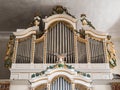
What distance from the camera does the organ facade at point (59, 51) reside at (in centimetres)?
995

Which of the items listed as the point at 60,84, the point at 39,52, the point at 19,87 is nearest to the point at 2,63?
the point at 39,52

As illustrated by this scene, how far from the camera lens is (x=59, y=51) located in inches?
415

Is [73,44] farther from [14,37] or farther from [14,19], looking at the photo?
[14,19]

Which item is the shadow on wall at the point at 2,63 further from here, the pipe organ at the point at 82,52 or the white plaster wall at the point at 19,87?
the pipe organ at the point at 82,52

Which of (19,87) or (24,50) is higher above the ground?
(24,50)

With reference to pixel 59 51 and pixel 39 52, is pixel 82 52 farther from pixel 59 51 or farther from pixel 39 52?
pixel 39 52

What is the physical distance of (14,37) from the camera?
1111 cm

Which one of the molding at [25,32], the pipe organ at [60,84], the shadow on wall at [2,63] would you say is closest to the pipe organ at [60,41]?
the molding at [25,32]

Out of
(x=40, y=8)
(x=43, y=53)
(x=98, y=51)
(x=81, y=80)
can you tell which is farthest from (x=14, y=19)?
(x=81, y=80)

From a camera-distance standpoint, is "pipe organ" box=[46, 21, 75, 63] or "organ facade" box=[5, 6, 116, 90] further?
"pipe organ" box=[46, 21, 75, 63]

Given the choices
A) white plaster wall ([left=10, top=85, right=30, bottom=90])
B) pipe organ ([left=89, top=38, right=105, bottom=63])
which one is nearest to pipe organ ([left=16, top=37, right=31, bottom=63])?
white plaster wall ([left=10, top=85, right=30, bottom=90])

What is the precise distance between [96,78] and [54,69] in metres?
1.69

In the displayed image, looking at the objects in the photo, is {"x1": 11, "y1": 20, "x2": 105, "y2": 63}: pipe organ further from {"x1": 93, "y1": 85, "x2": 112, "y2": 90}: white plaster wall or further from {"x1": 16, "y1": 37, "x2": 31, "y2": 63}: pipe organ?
{"x1": 93, "y1": 85, "x2": 112, "y2": 90}: white plaster wall

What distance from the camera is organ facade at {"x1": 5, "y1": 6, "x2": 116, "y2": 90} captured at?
995 cm
